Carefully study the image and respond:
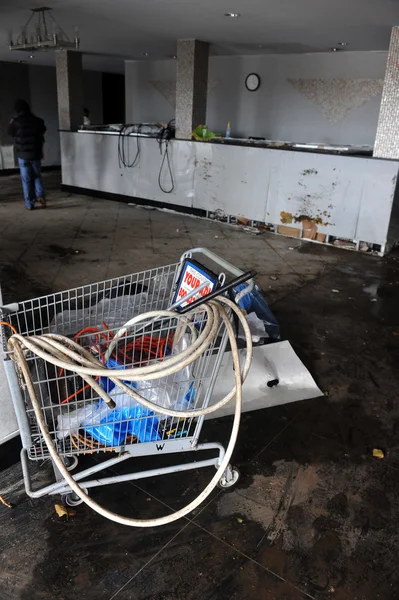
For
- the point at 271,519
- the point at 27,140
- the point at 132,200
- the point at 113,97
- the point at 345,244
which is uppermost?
the point at 113,97

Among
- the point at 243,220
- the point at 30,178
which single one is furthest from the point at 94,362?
the point at 30,178

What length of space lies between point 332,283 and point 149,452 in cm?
335

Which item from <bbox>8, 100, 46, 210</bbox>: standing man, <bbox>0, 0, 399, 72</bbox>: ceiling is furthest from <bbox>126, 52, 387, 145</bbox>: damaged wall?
<bbox>8, 100, 46, 210</bbox>: standing man

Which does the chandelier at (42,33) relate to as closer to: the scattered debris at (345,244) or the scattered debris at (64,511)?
the scattered debris at (345,244)

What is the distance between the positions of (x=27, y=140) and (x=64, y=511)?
6.36 metres

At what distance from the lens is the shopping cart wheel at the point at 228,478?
6.99 feet

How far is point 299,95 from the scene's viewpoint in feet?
29.8

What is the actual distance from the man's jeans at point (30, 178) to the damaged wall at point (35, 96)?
462cm

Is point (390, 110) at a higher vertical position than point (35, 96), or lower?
lower

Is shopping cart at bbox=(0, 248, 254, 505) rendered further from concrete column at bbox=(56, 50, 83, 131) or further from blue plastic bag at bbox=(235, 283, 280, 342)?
concrete column at bbox=(56, 50, 83, 131)

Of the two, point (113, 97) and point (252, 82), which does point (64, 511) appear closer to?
point (252, 82)

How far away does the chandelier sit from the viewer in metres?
5.21

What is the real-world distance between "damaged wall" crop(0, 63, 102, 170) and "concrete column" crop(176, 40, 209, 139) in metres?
5.96

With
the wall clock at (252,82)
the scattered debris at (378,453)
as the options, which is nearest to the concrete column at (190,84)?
the wall clock at (252,82)
